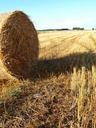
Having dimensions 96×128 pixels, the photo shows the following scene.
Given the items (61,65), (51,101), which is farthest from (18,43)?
(51,101)

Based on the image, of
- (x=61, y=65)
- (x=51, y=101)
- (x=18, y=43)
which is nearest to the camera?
(x=51, y=101)

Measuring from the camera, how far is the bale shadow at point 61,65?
8.26 m

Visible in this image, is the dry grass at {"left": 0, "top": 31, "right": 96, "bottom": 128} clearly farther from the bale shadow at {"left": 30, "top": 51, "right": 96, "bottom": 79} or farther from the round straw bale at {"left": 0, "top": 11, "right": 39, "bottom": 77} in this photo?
the round straw bale at {"left": 0, "top": 11, "right": 39, "bottom": 77}

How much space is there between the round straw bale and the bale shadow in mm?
282

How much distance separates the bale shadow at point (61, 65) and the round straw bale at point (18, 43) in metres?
0.28

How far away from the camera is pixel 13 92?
6469 millimetres

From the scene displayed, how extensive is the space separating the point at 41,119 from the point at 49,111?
0.33m

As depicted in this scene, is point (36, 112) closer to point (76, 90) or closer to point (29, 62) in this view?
point (76, 90)

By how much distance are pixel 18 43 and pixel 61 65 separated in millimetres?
1254

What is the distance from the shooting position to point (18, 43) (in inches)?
329

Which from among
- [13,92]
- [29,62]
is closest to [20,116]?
[13,92]

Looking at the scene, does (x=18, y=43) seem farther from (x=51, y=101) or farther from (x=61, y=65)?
(x=51, y=101)

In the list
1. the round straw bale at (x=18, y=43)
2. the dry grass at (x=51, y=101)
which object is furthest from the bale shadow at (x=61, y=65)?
the round straw bale at (x=18, y=43)

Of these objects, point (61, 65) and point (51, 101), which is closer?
point (51, 101)
